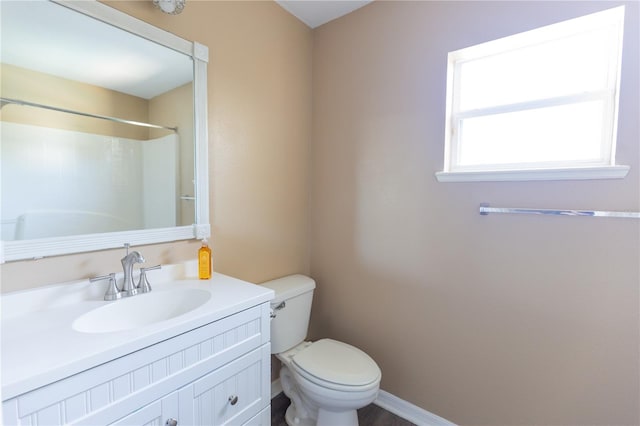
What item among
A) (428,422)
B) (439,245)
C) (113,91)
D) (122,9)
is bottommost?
(428,422)

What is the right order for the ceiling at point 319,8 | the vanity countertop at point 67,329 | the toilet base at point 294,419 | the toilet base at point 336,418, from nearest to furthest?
the vanity countertop at point 67,329 < the toilet base at point 336,418 < the toilet base at point 294,419 < the ceiling at point 319,8

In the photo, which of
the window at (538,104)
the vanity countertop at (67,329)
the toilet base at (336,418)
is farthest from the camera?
the toilet base at (336,418)

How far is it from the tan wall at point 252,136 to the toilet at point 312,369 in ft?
0.79

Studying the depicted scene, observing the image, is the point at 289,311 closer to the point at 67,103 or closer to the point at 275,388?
the point at 275,388

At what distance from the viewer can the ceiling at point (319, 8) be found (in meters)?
1.75

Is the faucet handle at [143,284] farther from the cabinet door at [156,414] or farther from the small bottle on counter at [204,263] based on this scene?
the cabinet door at [156,414]

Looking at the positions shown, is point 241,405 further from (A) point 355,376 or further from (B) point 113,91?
(B) point 113,91

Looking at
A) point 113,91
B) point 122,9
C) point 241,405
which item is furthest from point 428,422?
point 122,9

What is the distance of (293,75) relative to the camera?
1905mm

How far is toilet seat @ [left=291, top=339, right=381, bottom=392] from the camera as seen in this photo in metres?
1.37

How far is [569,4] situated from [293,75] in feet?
4.54

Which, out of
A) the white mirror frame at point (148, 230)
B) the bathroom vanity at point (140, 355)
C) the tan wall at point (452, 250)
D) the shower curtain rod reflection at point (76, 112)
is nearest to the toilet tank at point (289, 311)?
the tan wall at point (452, 250)

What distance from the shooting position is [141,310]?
45.8 inches

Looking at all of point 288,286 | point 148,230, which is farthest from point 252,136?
point 288,286
